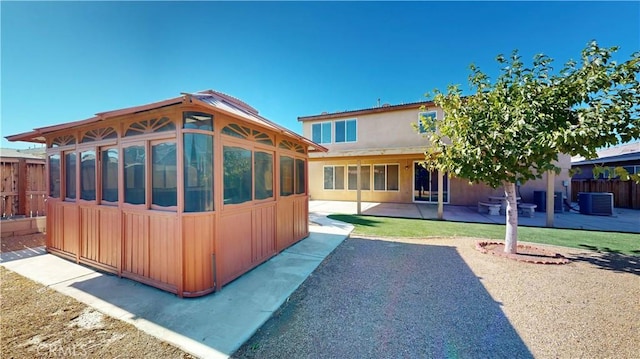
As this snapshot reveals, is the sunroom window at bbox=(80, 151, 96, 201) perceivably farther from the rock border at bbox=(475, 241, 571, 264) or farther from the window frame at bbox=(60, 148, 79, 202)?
the rock border at bbox=(475, 241, 571, 264)

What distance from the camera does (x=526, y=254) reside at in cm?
528

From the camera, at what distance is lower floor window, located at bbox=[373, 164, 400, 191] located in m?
13.6

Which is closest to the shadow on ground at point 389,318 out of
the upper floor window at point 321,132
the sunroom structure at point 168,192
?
the sunroom structure at point 168,192

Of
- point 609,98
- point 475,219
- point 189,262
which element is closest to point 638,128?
point 609,98

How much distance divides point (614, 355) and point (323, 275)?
347cm

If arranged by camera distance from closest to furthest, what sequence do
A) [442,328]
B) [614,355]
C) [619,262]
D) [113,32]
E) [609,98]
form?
[614,355], [442,328], [609,98], [619,262], [113,32]

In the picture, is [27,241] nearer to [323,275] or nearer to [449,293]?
[323,275]

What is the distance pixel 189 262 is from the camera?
3354 millimetres

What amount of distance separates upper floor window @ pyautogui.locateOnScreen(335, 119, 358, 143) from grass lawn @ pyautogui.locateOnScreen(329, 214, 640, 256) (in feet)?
20.8

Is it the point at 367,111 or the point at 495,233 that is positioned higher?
the point at 367,111

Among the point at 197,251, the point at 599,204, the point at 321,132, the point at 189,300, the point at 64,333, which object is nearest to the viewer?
the point at 64,333

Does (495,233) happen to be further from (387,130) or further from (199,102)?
(199,102)

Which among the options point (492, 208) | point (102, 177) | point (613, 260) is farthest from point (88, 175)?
point (492, 208)

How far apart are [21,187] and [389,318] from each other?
11.0 m
